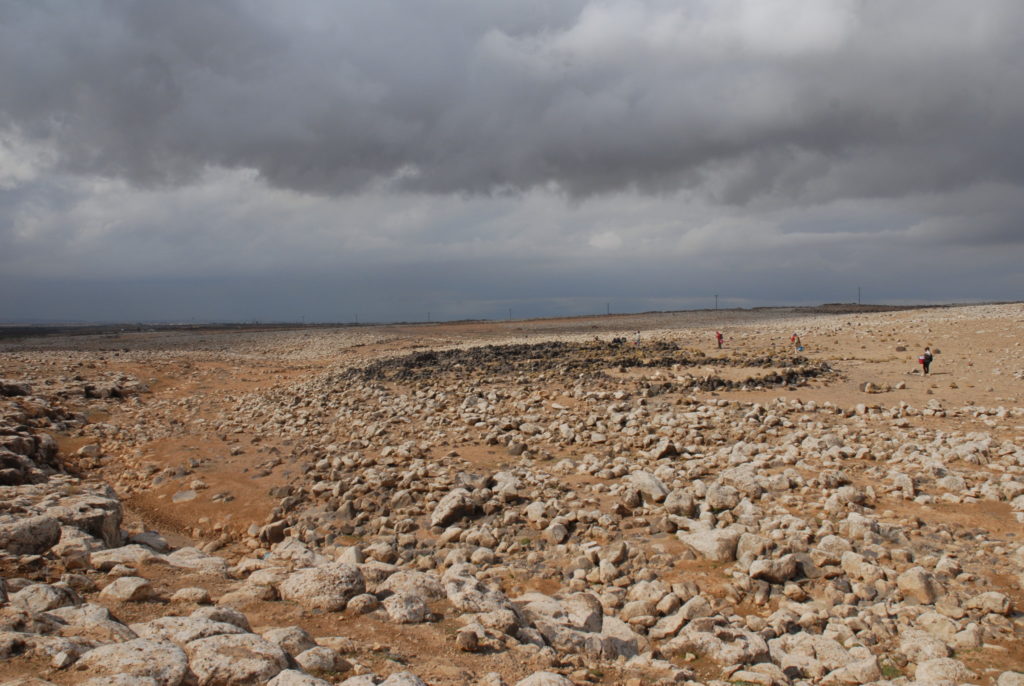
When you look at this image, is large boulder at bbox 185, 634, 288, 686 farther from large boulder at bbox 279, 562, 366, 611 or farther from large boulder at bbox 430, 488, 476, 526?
large boulder at bbox 430, 488, 476, 526

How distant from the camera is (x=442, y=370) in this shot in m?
21.4

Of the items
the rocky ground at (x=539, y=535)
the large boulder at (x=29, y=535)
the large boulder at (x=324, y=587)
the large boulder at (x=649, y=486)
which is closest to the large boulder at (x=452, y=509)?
the rocky ground at (x=539, y=535)

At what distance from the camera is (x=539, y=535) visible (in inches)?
→ 312

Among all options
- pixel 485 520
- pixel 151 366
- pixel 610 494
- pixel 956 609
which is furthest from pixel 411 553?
pixel 151 366

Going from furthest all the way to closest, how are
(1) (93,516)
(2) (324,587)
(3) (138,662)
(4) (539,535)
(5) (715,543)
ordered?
(4) (539,535) < (1) (93,516) < (5) (715,543) < (2) (324,587) < (3) (138,662)

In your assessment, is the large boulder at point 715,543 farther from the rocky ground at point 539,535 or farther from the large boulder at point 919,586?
the large boulder at point 919,586

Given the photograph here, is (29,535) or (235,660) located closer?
(235,660)

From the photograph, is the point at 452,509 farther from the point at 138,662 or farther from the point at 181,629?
the point at 138,662

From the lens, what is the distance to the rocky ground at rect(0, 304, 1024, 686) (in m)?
4.55

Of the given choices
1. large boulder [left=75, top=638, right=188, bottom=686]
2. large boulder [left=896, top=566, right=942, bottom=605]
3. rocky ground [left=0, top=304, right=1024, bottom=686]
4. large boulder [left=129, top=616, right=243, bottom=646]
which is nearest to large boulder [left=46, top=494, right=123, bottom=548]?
rocky ground [left=0, top=304, right=1024, bottom=686]

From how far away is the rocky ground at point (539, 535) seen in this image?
455 cm

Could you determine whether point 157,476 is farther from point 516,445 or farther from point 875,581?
point 875,581

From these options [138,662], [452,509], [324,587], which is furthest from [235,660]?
[452,509]

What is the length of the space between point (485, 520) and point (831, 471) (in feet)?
16.8
